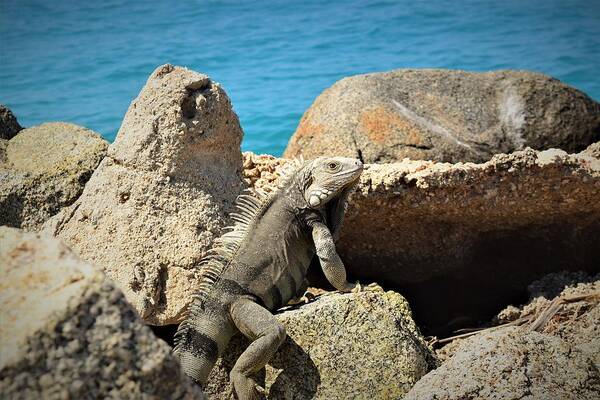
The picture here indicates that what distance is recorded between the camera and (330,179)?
3865 millimetres

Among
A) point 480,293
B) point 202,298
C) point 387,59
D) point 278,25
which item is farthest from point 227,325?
point 278,25

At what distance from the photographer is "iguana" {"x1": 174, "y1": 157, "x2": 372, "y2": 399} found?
3.30m

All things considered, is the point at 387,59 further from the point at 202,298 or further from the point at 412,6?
the point at 202,298

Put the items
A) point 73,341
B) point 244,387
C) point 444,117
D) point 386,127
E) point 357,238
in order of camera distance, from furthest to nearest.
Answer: point 444,117, point 386,127, point 357,238, point 244,387, point 73,341

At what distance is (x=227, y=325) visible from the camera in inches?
136

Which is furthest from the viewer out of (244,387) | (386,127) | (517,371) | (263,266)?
(386,127)

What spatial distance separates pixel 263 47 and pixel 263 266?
10.2 metres

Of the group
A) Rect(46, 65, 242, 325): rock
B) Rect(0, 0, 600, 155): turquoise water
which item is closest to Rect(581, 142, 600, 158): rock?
Rect(46, 65, 242, 325): rock

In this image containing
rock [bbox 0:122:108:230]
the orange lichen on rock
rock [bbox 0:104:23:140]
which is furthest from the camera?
the orange lichen on rock

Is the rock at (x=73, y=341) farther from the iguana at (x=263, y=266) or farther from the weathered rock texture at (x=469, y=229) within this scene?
the weathered rock texture at (x=469, y=229)

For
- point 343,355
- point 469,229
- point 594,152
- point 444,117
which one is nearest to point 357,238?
point 469,229

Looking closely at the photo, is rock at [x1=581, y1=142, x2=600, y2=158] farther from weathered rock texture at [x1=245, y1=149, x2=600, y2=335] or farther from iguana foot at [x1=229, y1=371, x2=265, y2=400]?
iguana foot at [x1=229, y1=371, x2=265, y2=400]

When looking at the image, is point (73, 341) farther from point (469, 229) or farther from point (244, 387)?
point (469, 229)

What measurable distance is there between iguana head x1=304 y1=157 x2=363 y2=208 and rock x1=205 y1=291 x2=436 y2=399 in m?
0.61
